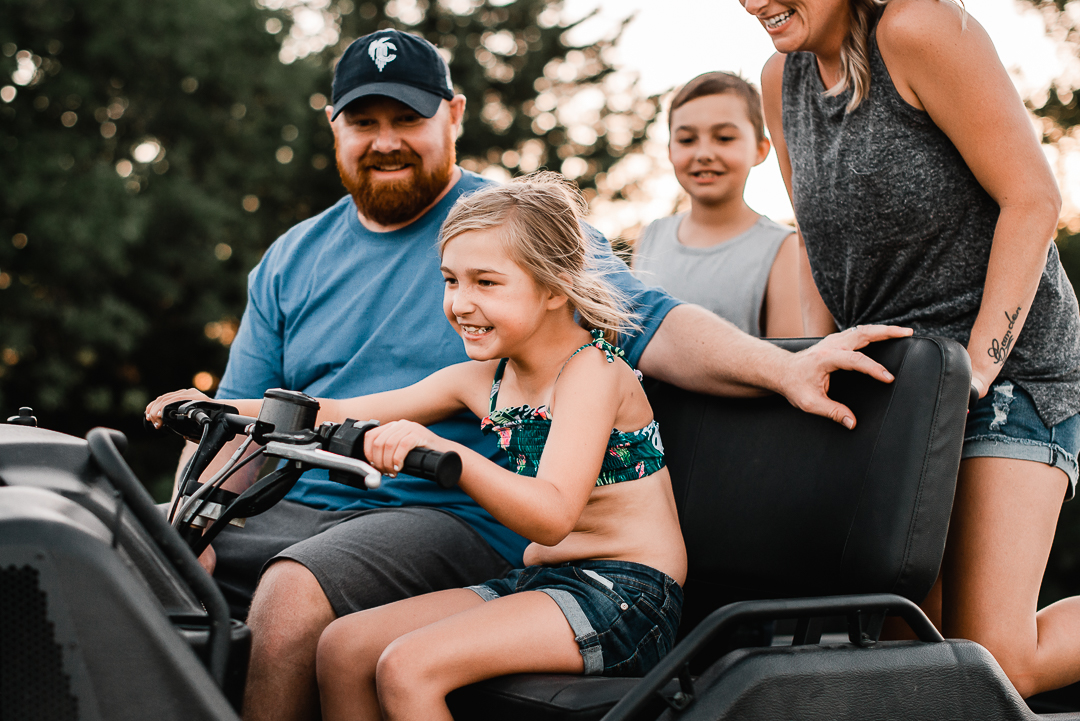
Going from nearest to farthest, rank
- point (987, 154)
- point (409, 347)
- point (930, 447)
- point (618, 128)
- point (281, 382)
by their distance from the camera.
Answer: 1. point (930, 447)
2. point (987, 154)
3. point (409, 347)
4. point (281, 382)
5. point (618, 128)

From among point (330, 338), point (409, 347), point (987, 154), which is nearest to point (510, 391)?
point (409, 347)

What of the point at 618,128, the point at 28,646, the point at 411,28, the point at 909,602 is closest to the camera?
the point at 28,646

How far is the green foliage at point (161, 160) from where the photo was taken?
10539 mm

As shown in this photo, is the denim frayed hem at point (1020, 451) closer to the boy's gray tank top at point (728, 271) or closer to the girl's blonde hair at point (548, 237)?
the girl's blonde hair at point (548, 237)

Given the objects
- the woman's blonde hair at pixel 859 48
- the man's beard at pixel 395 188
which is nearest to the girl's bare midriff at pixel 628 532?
the woman's blonde hair at pixel 859 48

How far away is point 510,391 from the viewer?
2.15m

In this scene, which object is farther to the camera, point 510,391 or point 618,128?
point 618,128

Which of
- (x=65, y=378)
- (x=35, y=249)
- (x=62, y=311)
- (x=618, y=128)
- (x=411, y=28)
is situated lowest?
(x=65, y=378)

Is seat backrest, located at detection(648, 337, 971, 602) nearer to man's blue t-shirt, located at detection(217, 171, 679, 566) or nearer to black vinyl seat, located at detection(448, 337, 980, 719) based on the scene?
black vinyl seat, located at detection(448, 337, 980, 719)

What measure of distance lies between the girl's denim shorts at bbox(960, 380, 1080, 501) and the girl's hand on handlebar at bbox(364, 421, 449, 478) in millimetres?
1202

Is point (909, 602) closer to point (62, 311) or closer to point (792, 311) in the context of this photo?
point (792, 311)

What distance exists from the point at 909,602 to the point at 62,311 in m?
10.8

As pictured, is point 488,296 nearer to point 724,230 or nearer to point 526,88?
point 724,230

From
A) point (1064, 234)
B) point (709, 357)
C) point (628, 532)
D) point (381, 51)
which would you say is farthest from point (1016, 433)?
point (1064, 234)
